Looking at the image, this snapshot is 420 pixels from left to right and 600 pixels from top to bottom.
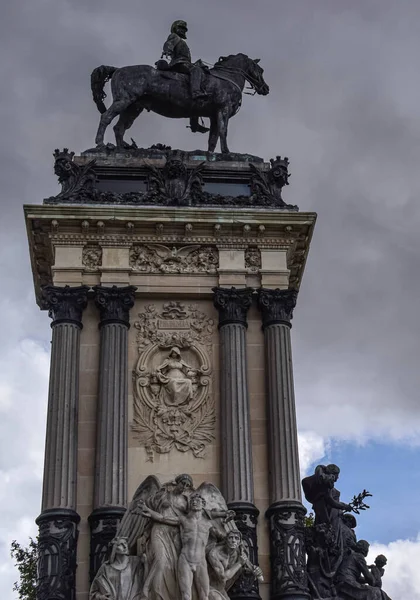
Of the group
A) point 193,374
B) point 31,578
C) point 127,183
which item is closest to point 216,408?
point 193,374

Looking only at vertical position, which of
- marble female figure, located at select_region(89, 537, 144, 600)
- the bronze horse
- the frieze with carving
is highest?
the bronze horse

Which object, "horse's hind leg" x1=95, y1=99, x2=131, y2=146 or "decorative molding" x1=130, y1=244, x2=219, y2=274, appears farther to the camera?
"horse's hind leg" x1=95, y1=99, x2=131, y2=146

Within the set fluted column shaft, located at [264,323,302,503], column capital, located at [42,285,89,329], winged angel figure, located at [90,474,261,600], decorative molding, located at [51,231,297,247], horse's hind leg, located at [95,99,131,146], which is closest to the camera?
winged angel figure, located at [90,474,261,600]

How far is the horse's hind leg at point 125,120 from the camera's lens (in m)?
25.5

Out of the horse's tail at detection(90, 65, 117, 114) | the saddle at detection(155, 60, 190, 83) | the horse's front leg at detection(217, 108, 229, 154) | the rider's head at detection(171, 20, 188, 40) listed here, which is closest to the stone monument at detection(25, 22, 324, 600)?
the horse's front leg at detection(217, 108, 229, 154)

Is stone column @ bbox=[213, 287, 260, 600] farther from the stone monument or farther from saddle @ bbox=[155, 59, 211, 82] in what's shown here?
saddle @ bbox=[155, 59, 211, 82]

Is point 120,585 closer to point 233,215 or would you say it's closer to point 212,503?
point 212,503

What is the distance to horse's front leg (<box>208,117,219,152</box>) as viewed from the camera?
2606 centimetres

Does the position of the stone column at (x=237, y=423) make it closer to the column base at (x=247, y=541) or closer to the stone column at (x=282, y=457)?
the column base at (x=247, y=541)

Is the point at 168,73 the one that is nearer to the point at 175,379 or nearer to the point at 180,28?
the point at 180,28

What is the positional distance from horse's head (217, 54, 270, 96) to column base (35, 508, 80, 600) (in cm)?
1182

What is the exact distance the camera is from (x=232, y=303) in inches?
883

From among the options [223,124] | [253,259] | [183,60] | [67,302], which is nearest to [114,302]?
[67,302]

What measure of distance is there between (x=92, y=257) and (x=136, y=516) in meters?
6.21
